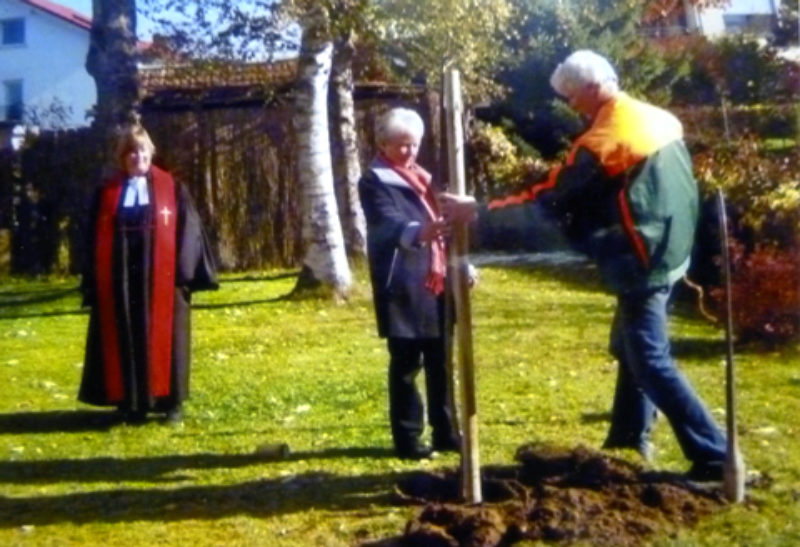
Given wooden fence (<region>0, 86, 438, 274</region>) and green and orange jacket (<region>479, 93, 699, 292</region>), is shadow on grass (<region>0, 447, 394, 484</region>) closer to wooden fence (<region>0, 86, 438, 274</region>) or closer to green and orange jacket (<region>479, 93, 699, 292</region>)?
green and orange jacket (<region>479, 93, 699, 292</region>)

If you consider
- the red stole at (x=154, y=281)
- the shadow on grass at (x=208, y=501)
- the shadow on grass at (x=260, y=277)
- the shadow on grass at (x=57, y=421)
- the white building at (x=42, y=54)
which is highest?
the white building at (x=42, y=54)

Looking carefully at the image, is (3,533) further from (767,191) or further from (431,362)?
(767,191)

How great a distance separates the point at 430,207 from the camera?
8.09m

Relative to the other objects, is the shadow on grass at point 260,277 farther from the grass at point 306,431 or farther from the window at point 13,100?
the window at point 13,100

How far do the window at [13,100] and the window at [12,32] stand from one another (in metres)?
1.47

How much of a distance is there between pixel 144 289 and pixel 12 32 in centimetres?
3233

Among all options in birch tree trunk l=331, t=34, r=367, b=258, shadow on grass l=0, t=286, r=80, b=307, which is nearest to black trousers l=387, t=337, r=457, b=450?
birch tree trunk l=331, t=34, r=367, b=258

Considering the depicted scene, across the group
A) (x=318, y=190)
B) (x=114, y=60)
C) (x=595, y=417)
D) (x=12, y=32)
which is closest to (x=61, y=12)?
(x=12, y=32)

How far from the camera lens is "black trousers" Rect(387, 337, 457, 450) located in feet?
27.0

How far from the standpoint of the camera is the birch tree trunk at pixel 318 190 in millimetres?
16531

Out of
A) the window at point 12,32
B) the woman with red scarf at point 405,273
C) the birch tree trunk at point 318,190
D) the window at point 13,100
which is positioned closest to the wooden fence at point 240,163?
the birch tree trunk at point 318,190

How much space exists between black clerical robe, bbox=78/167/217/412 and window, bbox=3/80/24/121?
2178 cm

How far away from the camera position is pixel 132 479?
329 inches

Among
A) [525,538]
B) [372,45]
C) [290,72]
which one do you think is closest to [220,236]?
[290,72]
